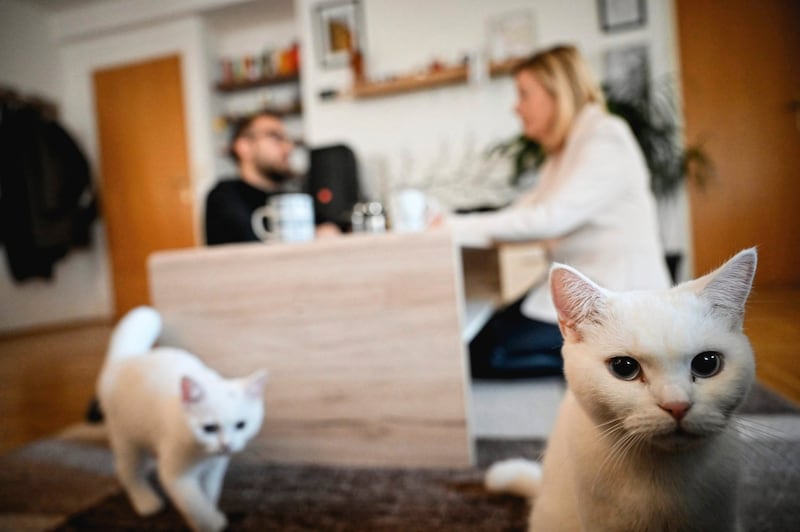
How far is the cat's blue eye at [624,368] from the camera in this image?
339 mm

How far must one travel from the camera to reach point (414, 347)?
36.4 inches

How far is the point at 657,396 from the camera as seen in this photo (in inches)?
12.4

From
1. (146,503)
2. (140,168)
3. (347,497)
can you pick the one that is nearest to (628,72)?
(347,497)

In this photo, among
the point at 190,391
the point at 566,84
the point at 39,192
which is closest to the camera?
the point at 190,391

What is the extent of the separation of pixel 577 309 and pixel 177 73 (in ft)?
13.4

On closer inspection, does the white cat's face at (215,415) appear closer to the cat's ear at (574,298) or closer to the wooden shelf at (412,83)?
the cat's ear at (574,298)

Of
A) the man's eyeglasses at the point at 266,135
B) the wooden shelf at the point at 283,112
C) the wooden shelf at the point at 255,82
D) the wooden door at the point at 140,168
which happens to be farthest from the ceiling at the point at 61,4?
the man's eyeglasses at the point at 266,135

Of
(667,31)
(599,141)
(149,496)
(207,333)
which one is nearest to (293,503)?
(149,496)

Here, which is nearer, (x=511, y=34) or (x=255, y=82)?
(x=511, y=34)

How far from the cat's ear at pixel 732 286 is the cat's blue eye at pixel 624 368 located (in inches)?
2.7

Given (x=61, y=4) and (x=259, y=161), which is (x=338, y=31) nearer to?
(x=259, y=161)

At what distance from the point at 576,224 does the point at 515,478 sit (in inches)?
22.9

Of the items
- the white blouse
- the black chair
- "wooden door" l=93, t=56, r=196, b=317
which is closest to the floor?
the white blouse

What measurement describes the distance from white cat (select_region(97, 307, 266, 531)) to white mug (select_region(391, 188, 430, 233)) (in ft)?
1.55
